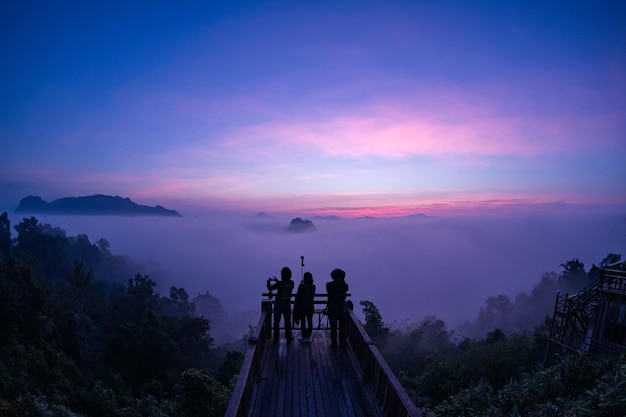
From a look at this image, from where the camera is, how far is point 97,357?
36.3 metres

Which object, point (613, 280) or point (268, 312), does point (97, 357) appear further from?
point (613, 280)

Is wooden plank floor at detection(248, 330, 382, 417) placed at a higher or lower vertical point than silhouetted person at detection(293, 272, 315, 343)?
lower

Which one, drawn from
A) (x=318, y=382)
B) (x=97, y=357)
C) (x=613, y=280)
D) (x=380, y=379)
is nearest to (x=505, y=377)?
(x=613, y=280)

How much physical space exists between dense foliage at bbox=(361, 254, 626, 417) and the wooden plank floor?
354cm

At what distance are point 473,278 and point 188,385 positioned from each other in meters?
200

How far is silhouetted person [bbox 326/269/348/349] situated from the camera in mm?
7863

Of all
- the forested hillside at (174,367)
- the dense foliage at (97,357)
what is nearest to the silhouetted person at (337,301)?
the forested hillside at (174,367)

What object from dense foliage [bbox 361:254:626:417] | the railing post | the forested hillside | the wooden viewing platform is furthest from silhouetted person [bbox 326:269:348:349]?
the forested hillside

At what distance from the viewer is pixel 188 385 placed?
1722 centimetres

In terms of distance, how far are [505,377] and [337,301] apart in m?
17.3

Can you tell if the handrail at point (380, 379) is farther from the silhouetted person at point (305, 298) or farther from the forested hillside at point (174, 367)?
the forested hillside at point (174, 367)

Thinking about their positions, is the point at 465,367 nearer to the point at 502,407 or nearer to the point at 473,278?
the point at 502,407

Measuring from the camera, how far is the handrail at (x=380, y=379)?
470cm

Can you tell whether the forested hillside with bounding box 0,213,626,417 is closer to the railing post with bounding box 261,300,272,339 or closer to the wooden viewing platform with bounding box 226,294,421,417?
the wooden viewing platform with bounding box 226,294,421,417
